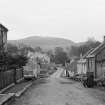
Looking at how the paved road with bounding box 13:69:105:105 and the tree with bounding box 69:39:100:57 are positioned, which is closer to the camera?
the paved road with bounding box 13:69:105:105

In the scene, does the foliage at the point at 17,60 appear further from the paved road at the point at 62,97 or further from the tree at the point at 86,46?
the tree at the point at 86,46

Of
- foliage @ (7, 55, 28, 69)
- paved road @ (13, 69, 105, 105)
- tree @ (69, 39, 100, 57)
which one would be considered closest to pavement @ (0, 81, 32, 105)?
paved road @ (13, 69, 105, 105)

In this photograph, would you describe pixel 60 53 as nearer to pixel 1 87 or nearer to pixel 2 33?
pixel 2 33

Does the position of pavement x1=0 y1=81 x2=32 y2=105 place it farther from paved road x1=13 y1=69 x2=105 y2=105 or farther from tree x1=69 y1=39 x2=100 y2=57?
tree x1=69 y1=39 x2=100 y2=57

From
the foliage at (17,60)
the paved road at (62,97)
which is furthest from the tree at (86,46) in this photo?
the paved road at (62,97)

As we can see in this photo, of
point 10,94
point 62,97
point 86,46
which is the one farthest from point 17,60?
point 86,46

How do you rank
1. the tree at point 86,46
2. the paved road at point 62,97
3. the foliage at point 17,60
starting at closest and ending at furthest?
the paved road at point 62,97 < the foliage at point 17,60 < the tree at point 86,46

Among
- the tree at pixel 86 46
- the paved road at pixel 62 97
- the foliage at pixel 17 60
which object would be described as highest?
the tree at pixel 86 46

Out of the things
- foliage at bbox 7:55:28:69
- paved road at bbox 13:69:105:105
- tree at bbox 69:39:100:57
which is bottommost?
paved road at bbox 13:69:105:105

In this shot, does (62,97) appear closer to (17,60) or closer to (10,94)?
(10,94)

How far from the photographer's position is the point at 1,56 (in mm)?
26516

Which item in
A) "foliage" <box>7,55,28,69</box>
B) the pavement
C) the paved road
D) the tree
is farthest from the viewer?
the tree

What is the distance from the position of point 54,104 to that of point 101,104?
9.72 ft

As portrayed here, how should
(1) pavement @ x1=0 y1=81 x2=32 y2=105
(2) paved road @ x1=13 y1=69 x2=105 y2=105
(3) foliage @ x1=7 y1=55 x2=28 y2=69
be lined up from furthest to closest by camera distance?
(3) foliage @ x1=7 y1=55 x2=28 y2=69 < (2) paved road @ x1=13 y1=69 x2=105 y2=105 < (1) pavement @ x1=0 y1=81 x2=32 y2=105
